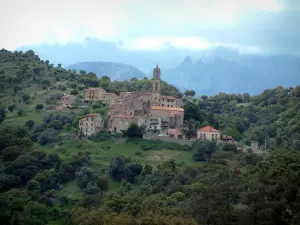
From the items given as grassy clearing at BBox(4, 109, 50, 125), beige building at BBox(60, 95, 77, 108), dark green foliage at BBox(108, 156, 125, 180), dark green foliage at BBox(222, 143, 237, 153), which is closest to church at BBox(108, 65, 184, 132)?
beige building at BBox(60, 95, 77, 108)

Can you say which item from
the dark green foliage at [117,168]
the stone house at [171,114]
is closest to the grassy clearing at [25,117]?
the stone house at [171,114]

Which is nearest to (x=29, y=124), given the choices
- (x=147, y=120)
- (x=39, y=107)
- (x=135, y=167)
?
(x=39, y=107)

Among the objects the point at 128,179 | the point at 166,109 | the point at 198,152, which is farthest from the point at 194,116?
the point at 128,179

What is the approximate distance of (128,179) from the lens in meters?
40.8

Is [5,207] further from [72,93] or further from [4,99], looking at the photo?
[4,99]

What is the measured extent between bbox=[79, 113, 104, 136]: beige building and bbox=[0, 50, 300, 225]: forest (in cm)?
87

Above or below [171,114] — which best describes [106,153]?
below

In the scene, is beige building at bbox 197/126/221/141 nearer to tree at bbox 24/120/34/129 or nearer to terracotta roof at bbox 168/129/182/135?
terracotta roof at bbox 168/129/182/135

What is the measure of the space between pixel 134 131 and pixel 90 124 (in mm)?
4667

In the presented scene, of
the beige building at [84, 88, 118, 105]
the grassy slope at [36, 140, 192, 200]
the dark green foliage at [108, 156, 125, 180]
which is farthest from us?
the beige building at [84, 88, 118, 105]

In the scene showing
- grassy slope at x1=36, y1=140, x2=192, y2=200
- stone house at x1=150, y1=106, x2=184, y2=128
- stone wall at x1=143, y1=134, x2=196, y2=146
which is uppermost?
stone house at x1=150, y1=106, x2=184, y2=128

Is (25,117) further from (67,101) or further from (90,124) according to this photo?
(90,124)

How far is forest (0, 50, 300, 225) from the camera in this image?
2450 centimetres

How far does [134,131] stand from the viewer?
46.7 meters
